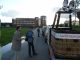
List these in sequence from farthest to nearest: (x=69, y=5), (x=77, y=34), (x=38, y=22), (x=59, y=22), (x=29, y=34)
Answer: (x=38, y=22) → (x=29, y=34) → (x=59, y=22) → (x=69, y=5) → (x=77, y=34)

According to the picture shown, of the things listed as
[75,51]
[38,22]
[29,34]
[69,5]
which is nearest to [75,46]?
Answer: [75,51]

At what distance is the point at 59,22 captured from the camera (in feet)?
37.4

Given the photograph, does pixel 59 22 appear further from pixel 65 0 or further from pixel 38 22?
pixel 38 22

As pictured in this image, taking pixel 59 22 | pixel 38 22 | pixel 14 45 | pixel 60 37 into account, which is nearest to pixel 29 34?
pixel 14 45

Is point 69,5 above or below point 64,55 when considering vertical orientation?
above

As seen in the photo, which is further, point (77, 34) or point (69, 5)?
point (69, 5)

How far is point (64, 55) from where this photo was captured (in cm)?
919

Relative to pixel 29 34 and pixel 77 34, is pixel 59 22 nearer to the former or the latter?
pixel 77 34

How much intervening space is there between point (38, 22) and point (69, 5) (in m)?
107

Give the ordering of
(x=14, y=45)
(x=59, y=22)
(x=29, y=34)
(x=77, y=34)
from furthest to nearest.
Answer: (x=29, y=34) < (x=14, y=45) < (x=59, y=22) < (x=77, y=34)

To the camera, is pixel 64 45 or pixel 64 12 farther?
pixel 64 12

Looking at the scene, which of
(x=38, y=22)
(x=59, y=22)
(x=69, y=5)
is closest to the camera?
(x=69, y=5)

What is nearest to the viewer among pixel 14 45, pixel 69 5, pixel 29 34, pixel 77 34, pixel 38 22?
pixel 77 34

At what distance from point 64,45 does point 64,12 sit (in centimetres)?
202
